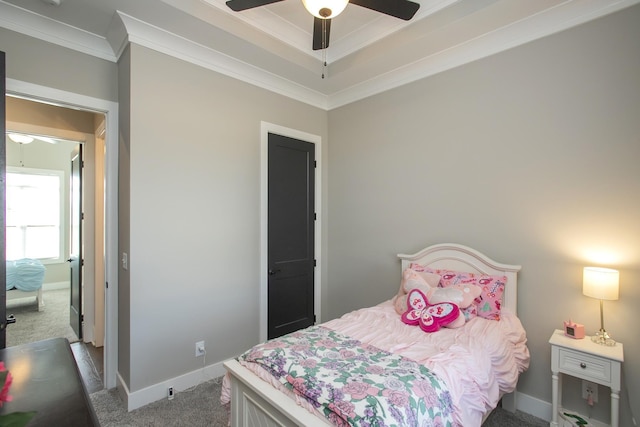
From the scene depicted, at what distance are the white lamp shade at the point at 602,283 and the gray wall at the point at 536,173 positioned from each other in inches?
7.7

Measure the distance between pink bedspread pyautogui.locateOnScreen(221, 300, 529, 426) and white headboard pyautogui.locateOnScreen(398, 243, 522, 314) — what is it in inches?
→ 6.5

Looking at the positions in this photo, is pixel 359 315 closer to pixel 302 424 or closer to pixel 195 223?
pixel 302 424

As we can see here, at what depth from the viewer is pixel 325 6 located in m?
1.67

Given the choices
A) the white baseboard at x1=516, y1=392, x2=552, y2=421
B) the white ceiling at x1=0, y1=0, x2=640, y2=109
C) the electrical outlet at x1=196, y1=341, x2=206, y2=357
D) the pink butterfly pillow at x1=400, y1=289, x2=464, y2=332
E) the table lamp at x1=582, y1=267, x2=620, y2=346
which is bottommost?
the white baseboard at x1=516, y1=392, x2=552, y2=421

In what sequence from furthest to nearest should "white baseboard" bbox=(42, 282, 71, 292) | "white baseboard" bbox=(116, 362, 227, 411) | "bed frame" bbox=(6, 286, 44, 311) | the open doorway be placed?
1. "white baseboard" bbox=(42, 282, 71, 292)
2. "bed frame" bbox=(6, 286, 44, 311)
3. the open doorway
4. "white baseboard" bbox=(116, 362, 227, 411)

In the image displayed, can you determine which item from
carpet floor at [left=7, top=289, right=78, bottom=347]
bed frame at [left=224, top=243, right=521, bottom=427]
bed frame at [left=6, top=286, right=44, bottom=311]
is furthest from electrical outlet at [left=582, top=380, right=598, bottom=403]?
bed frame at [left=6, top=286, right=44, bottom=311]

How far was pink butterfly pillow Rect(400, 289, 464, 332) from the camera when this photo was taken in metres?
2.14

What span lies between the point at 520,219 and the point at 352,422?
2.05 metres

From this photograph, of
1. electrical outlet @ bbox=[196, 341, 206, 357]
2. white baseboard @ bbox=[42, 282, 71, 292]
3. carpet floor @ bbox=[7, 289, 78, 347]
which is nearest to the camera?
electrical outlet @ bbox=[196, 341, 206, 357]

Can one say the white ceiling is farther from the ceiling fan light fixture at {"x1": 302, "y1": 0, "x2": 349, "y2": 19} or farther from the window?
the window

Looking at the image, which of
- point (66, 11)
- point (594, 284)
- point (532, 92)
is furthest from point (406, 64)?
point (66, 11)

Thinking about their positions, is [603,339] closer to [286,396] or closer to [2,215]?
[286,396]

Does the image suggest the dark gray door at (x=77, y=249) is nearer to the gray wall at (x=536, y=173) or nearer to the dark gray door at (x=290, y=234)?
the dark gray door at (x=290, y=234)

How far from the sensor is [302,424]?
1.30m
